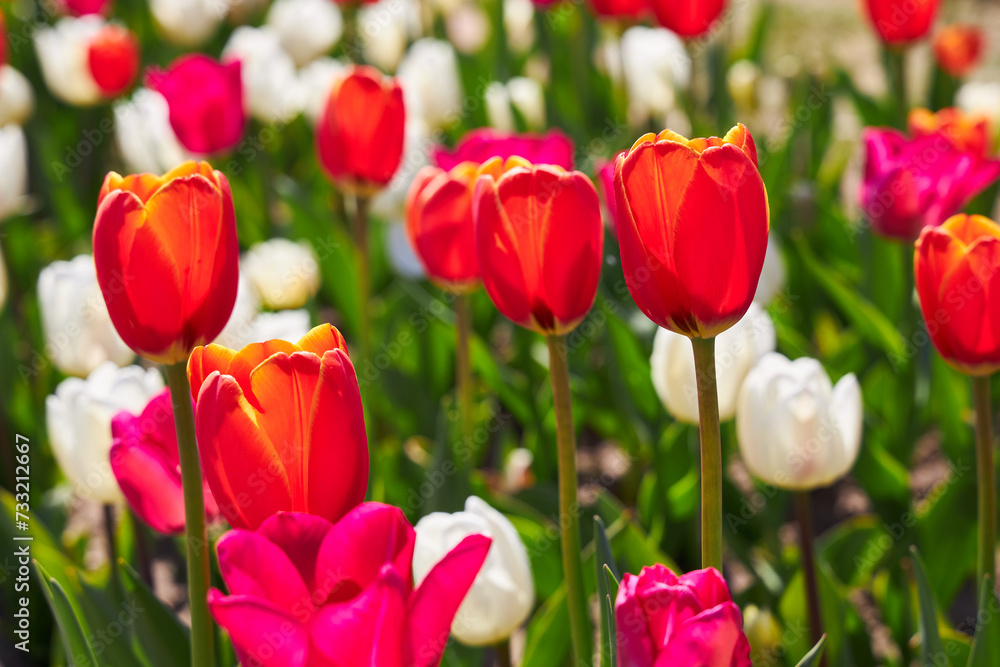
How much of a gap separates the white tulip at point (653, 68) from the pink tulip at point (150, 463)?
77.2 inches

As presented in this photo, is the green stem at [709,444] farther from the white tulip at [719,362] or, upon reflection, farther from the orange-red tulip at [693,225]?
the white tulip at [719,362]

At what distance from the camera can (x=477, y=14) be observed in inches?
160

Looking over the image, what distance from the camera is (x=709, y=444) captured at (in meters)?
0.85

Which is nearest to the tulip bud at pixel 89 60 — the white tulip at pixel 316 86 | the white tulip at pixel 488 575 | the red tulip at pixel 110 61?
the red tulip at pixel 110 61

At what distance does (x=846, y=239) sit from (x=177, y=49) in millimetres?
2211

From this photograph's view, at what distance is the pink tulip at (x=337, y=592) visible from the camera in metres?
0.62

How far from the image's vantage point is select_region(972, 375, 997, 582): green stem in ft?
3.59

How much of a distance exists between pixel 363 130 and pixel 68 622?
90cm

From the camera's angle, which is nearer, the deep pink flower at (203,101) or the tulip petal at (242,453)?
the tulip petal at (242,453)

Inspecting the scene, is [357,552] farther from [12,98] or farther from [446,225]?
[12,98]

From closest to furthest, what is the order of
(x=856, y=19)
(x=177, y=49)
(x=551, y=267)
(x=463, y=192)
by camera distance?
(x=551, y=267), (x=463, y=192), (x=177, y=49), (x=856, y=19)

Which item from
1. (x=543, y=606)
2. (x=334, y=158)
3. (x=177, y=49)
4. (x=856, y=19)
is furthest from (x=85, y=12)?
(x=856, y=19)

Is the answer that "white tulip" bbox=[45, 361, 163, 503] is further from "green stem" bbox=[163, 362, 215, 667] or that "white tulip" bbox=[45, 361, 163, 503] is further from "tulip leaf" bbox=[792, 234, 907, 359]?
"tulip leaf" bbox=[792, 234, 907, 359]

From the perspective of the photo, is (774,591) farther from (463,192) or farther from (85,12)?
(85,12)
